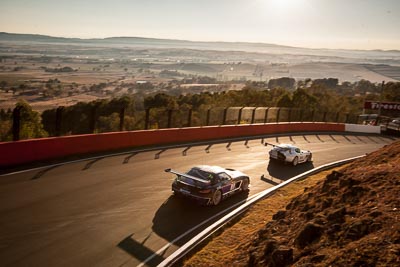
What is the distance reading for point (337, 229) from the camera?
20.2 feet

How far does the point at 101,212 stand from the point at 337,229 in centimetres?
639

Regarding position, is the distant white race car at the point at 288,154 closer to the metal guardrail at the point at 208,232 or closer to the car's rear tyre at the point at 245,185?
the metal guardrail at the point at 208,232

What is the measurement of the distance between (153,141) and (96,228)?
11.4m

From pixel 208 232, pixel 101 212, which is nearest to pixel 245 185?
pixel 208 232

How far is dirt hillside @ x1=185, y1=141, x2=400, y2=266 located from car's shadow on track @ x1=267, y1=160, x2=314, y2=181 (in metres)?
7.02

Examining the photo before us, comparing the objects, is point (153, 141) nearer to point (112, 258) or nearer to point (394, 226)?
point (112, 258)

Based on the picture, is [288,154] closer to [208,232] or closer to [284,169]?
[284,169]

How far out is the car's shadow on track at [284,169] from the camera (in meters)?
16.0

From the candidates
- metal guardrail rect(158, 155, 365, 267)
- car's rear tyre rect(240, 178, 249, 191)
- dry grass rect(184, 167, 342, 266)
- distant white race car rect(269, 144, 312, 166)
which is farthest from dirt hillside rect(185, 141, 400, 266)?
distant white race car rect(269, 144, 312, 166)

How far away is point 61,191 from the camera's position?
441 inches

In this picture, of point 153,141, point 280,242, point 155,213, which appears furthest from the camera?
point 153,141

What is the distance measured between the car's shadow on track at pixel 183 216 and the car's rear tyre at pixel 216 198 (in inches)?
5.3

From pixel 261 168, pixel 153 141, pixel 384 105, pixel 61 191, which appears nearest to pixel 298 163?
pixel 261 168

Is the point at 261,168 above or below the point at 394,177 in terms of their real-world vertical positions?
below
